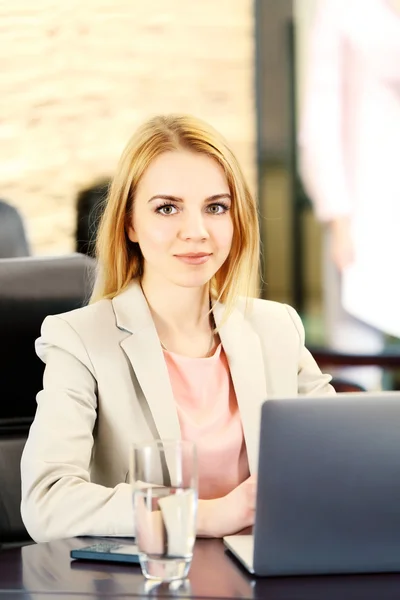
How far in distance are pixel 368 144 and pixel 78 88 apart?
4.81 feet

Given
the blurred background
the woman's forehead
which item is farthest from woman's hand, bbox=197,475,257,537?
the blurred background

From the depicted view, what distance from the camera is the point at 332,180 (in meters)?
Answer: 4.61

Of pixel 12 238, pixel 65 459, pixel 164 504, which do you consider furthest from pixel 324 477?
pixel 12 238

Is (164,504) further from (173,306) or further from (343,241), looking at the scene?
(343,241)

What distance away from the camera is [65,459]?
1.49 m

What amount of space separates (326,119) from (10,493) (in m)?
3.13

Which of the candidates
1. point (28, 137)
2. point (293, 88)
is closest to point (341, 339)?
point (293, 88)

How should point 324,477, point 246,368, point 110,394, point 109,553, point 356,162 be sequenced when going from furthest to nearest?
1. point 356,162
2. point 246,368
3. point 110,394
4. point 109,553
5. point 324,477

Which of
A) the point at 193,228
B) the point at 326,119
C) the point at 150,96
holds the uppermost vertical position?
the point at 150,96

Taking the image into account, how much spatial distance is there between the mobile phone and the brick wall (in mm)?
3692

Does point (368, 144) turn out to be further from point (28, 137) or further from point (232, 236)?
point (232, 236)

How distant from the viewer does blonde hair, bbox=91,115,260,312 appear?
174 cm

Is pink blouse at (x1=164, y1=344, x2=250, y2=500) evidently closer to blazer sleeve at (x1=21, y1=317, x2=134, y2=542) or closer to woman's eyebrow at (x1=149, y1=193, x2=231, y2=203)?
blazer sleeve at (x1=21, y1=317, x2=134, y2=542)

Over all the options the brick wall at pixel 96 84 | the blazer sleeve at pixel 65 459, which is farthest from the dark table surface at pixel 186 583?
the brick wall at pixel 96 84
